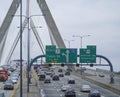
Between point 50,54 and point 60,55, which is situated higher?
point 50,54

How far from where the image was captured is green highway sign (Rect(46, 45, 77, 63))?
5975 cm

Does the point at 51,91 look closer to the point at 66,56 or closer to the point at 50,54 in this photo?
the point at 50,54

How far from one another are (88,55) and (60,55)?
4124 millimetres

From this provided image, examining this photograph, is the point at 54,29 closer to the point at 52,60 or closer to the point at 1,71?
the point at 1,71

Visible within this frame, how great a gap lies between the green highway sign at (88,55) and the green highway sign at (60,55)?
1.64m

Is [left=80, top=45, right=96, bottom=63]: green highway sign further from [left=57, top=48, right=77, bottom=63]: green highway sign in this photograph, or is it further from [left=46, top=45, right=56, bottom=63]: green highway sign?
[left=46, top=45, right=56, bottom=63]: green highway sign

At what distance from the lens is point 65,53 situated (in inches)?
2357

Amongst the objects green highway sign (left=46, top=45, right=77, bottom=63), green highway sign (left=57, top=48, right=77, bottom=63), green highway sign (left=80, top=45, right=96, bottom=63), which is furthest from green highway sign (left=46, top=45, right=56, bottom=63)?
green highway sign (left=80, top=45, right=96, bottom=63)

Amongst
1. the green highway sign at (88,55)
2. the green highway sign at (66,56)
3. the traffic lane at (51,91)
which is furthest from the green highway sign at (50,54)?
the traffic lane at (51,91)

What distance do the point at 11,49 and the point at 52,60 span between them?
67.6 m

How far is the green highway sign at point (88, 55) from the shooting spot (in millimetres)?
61719

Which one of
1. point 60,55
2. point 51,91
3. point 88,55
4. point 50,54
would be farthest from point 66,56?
point 51,91

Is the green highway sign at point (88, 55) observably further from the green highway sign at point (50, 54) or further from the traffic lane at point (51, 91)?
the traffic lane at point (51, 91)

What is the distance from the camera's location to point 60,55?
60062 mm
